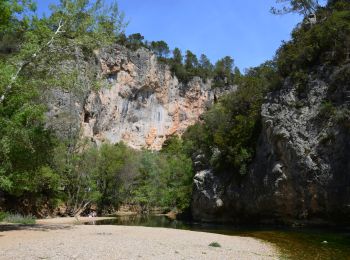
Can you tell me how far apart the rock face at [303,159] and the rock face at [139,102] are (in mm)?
49915

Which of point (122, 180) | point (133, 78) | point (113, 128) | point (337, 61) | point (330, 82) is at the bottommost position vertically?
point (122, 180)

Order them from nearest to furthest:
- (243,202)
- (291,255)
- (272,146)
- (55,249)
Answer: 1. (55,249)
2. (291,255)
3. (272,146)
4. (243,202)

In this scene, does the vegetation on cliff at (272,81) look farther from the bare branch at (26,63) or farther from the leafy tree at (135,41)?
the leafy tree at (135,41)

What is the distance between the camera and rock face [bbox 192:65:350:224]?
25.6m

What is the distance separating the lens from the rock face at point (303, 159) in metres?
25.6

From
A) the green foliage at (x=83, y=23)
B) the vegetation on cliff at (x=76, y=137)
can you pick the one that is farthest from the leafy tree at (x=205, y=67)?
the green foliage at (x=83, y=23)

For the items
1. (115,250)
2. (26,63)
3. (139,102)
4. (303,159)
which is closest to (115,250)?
(115,250)

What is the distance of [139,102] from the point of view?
9544 cm

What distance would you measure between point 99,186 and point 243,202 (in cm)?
2800

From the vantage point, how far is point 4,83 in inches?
648

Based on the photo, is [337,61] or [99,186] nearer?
[337,61]

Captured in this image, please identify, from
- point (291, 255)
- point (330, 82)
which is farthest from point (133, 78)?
point (291, 255)

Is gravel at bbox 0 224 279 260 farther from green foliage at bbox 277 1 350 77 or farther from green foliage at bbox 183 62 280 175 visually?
green foliage at bbox 183 62 280 175

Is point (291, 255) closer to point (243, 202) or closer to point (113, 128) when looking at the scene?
point (243, 202)
